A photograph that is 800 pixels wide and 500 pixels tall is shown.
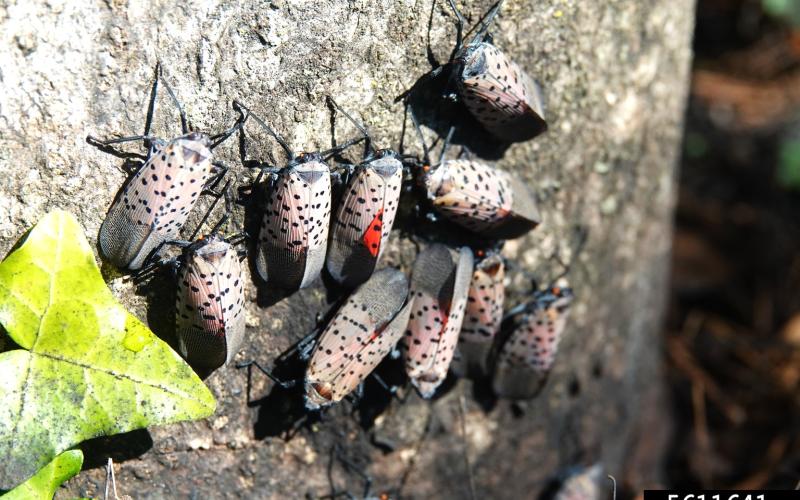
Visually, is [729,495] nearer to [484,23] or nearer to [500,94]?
[500,94]

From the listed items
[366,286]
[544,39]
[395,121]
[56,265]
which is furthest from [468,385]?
[56,265]

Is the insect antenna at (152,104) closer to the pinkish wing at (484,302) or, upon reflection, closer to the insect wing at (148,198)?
the insect wing at (148,198)

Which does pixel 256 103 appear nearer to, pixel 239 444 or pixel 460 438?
pixel 239 444

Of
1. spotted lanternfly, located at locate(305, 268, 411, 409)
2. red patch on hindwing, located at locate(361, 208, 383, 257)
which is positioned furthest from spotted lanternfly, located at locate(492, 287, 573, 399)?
red patch on hindwing, located at locate(361, 208, 383, 257)

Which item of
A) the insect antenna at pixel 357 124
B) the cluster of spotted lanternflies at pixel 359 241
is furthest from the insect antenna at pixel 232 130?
the insect antenna at pixel 357 124

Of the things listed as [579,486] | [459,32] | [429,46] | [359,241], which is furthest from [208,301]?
[579,486]
